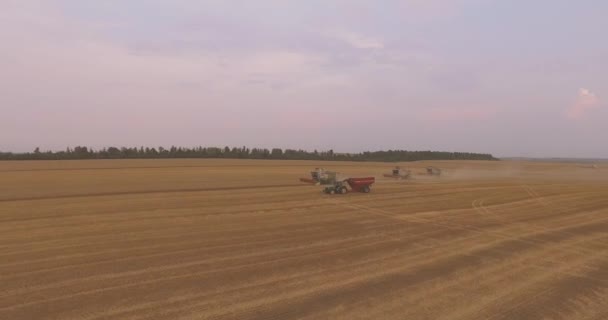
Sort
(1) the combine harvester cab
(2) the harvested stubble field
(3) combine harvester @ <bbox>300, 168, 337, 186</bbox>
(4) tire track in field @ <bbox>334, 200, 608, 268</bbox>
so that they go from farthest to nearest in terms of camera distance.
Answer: (3) combine harvester @ <bbox>300, 168, 337, 186</bbox> < (1) the combine harvester cab < (4) tire track in field @ <bbox>334, 200, 608, 268</bbox> < (2) the harvested stubble field

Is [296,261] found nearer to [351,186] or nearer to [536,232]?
[536,232]

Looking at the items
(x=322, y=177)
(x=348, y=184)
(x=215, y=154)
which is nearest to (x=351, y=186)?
(x=348, y=184)

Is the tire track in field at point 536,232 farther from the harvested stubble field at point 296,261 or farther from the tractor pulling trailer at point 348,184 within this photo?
the tractor pulling trailer at point 348,184

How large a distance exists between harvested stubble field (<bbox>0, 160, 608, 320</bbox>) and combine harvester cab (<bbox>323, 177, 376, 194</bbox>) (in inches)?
176

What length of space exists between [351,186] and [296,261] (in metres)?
14.1

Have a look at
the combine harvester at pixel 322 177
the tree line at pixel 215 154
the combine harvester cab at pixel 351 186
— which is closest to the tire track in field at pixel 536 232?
the combine harvester cab at pixel 351 186

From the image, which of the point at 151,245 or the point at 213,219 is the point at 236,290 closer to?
the point at 151,245

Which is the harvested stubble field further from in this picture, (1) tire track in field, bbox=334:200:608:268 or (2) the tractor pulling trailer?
(2) the tractor pulling trailer

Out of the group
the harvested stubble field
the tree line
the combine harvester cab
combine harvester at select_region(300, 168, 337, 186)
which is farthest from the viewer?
the tree line

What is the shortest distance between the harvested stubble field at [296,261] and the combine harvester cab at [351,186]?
447cm

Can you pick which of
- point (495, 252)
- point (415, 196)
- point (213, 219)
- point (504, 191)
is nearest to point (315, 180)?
point (415, 196)

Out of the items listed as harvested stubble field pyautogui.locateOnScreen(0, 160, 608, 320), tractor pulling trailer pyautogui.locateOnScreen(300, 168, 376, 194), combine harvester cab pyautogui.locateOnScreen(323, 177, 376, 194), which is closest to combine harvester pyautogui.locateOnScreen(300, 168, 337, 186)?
tractor pulling trailer pyautogui.locateOnScreen(300, 168, 376, 194)

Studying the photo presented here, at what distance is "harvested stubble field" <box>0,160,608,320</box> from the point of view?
648 cm

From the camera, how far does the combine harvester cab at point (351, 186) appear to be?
22000 millimetres
